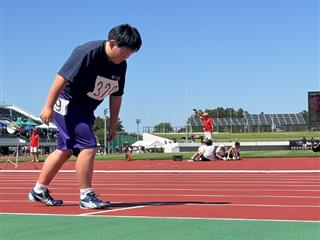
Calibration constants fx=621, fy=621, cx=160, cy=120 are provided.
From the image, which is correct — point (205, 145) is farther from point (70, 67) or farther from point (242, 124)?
point (242, 124)

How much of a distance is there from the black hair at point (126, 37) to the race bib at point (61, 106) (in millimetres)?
841

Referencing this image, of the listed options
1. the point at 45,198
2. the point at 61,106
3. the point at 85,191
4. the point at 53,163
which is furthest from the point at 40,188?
the point at 61,106

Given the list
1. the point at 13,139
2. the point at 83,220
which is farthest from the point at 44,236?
the point at 13,139

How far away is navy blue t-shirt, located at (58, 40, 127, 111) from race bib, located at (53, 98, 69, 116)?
0.05 meters

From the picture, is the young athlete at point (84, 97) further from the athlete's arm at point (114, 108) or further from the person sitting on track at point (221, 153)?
the person sitting on track at point (221, 153)

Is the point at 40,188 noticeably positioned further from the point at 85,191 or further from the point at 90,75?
the point at 90,75

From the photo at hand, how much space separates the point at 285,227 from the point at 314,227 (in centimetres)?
22

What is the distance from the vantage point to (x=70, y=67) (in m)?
6.39

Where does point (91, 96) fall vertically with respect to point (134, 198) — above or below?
above

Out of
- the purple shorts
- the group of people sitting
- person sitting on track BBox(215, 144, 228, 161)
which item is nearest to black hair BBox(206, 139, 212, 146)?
the group of people sitting

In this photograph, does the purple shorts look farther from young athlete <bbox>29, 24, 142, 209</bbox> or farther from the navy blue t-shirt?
the navy blue t-shirt

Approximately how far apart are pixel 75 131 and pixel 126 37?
1.13m

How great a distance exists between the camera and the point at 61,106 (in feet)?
21.8

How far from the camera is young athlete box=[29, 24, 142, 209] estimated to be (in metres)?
6.37
